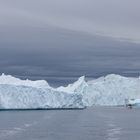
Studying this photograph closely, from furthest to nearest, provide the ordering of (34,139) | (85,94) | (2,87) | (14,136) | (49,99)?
1. (85,94)
2. (49,99)
3. (2,87)
4. (14,136)
5. (34,139)

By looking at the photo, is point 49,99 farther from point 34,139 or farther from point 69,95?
point 34,139

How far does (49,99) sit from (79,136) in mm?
80035

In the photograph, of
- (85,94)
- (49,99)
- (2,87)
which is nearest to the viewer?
(2,87)

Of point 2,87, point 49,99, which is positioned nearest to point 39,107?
point 49,99

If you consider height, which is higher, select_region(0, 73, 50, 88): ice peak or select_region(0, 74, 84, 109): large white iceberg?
select_region(0, 73, 50, 88): ice peak

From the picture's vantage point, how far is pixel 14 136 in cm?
5409

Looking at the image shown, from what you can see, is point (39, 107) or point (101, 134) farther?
point (39, 107)

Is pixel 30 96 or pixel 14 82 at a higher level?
pixel 14 82

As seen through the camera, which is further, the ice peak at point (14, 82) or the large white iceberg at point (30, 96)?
the ice peak at point (14, 82)

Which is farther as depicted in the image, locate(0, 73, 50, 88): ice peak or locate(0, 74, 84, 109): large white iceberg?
locate(0, 73, 50, 88): ice peak

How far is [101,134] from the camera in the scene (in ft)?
188

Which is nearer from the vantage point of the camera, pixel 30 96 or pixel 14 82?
pixel 30 96

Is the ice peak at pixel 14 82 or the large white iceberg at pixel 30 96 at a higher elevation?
the ice peak at pixel 14 82

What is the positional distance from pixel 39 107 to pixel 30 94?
9.08m
